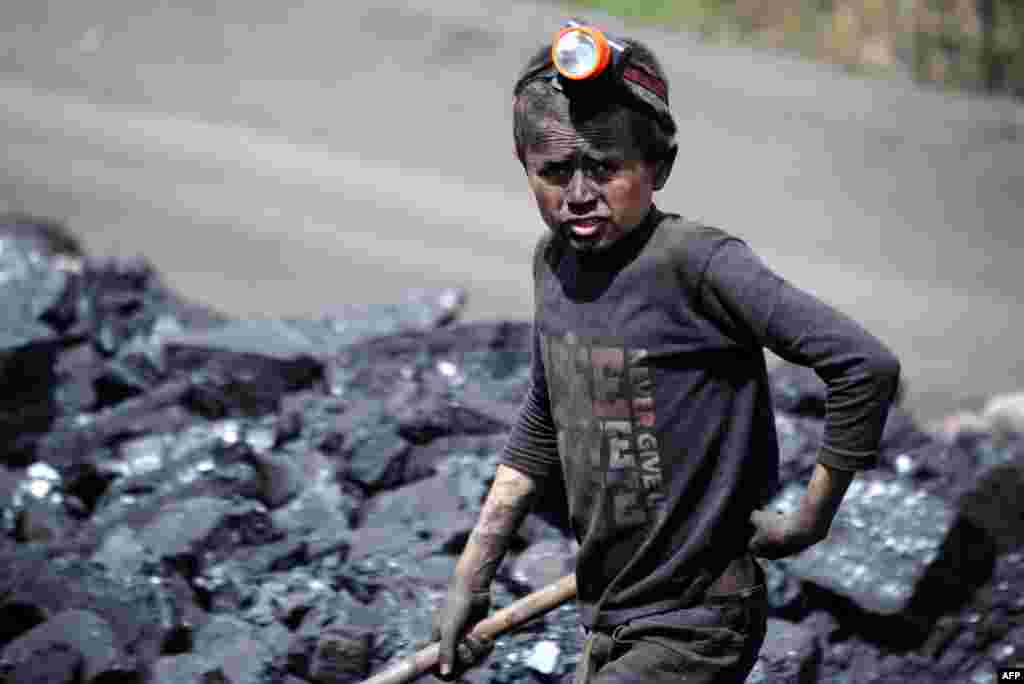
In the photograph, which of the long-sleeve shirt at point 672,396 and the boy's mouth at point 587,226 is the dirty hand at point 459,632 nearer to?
the long-sleeve shirt at point 672,396

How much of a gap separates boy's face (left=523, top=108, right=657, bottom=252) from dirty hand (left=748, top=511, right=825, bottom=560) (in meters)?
0.61

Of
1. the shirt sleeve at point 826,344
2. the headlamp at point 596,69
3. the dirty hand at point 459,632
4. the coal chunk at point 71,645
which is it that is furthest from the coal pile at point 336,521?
the headlamp at point 596,69

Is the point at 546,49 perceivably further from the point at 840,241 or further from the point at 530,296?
the point at 840,241

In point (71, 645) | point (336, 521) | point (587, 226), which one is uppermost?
point (587, 226)

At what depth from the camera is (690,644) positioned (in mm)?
3055

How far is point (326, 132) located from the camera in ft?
35.7

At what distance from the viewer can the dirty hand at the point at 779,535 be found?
292 centimetres

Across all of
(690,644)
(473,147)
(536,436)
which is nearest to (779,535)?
(690,644)

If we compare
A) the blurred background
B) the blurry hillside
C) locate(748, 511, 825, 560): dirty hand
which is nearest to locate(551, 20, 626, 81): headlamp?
locate(748, 511, 825, 560): dirty hand

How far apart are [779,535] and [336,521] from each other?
8.27ft

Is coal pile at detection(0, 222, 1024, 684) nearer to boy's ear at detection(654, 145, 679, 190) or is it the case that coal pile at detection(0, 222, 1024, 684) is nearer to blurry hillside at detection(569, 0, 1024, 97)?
boy's ear at detection(654, 145, 679, 190)

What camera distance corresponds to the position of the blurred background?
897 cm

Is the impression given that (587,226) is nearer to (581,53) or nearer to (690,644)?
(581,53)

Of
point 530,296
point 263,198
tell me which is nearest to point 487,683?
point 530,296
